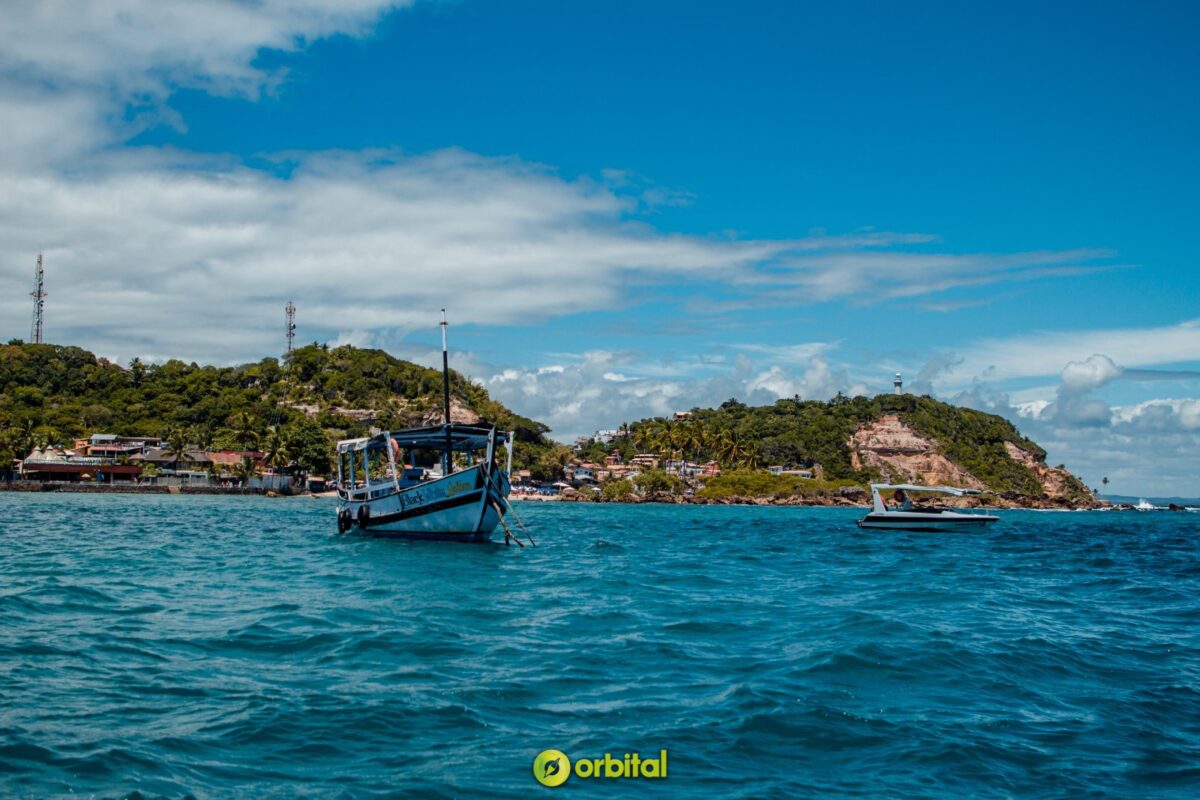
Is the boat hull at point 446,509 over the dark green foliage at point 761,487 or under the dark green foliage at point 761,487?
over

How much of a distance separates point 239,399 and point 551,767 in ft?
504

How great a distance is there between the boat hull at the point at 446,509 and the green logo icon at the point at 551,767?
2337cm

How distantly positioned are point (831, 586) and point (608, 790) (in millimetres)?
15540

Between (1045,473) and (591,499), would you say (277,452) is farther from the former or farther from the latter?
(1045,473)

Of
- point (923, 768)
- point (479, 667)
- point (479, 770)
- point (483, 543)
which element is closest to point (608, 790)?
point (479, 770)

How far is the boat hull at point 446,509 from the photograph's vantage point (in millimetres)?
31797

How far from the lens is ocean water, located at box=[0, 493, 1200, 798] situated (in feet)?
25.3

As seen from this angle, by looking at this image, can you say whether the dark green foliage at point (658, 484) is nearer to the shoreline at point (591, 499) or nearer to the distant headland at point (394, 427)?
the distant headland at point (394, 427)

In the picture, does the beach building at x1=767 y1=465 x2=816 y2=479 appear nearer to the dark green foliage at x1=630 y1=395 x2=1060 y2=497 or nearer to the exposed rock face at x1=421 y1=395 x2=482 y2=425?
the dark green foliage at x1=630 y1=395 x2=1060 y2=497

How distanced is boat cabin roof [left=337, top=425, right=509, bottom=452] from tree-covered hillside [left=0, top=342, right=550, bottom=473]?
269 feet

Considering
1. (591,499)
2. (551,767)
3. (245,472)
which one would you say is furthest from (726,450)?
(551,767)

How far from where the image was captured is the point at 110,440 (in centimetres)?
11469

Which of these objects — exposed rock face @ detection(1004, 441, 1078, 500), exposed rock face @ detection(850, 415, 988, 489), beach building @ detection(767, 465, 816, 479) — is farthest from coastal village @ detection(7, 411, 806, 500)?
exposed rock face @ detection(1004, 441, 1078, 500)

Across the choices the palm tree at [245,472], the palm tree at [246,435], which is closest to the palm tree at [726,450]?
the palm tree at [246,435]
